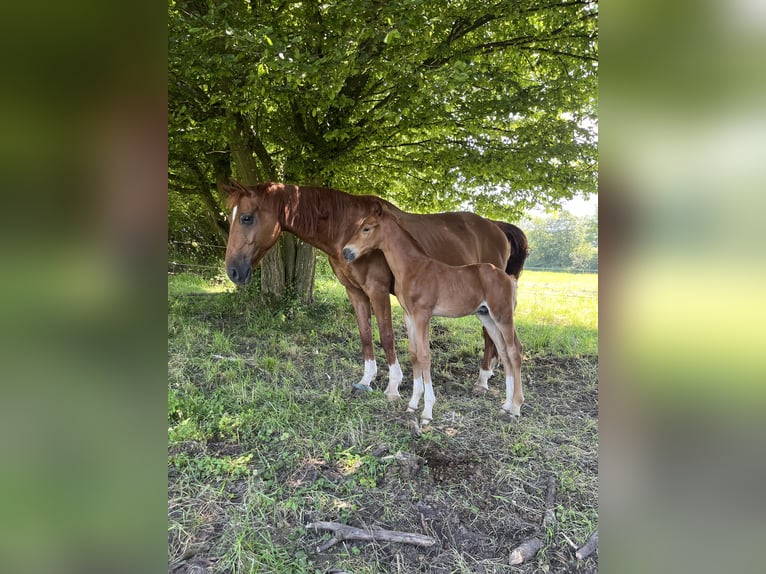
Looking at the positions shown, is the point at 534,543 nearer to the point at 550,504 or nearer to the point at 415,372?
the point at 550,504

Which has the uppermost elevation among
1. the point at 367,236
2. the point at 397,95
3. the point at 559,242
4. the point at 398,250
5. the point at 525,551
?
the point at 397,95

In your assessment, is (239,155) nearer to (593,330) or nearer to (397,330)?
(397,330)

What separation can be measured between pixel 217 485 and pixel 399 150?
17.7 ft

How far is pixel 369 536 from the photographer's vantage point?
206 cm

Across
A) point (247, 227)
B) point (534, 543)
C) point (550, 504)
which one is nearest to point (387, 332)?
point (247, 227)

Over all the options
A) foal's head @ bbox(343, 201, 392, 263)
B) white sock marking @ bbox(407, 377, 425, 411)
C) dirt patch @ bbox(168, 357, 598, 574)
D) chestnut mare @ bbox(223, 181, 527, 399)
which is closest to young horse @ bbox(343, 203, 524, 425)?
foal's head @ bbox(343, 201, 392, 263)

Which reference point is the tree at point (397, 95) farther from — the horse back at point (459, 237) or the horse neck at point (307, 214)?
the horse back at point (459, 237)

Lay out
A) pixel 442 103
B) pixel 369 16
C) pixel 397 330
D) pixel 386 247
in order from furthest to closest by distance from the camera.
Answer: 1. pixel 397 330
2. pixel 442 103
3. pixel 369 16
4. pixel 386 247

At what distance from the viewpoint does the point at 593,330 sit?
6914 mm

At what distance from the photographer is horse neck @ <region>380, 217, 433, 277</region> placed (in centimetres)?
339

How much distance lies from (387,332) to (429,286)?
2.89 feet

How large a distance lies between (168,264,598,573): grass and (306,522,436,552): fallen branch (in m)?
0.04
